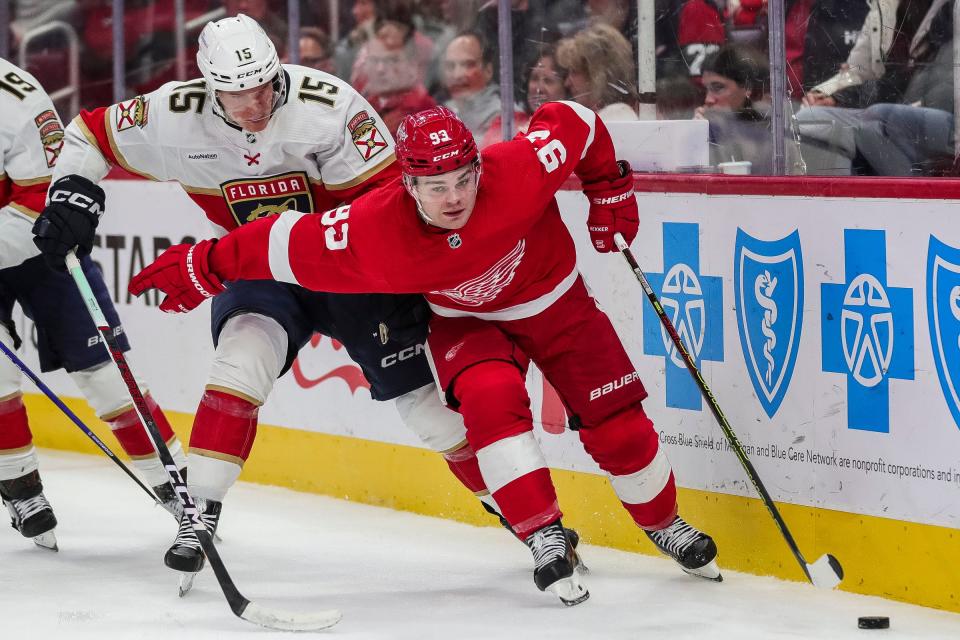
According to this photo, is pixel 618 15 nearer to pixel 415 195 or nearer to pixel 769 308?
pixel 769 308

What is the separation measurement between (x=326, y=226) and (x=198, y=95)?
1.97 ft

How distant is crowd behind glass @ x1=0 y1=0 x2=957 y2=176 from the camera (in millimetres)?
3668

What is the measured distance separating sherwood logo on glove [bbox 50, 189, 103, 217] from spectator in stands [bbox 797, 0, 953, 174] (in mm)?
1788

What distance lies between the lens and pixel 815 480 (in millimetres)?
3617

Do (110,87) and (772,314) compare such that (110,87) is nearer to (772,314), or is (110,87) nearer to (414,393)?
(414,393)

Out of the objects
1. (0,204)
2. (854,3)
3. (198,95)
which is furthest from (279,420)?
(854,3)

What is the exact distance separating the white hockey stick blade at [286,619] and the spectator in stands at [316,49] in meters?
2.54

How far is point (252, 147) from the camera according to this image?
11.8 ft

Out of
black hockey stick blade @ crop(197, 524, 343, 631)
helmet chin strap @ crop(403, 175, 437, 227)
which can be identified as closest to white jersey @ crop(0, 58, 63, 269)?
black hockey stick blade @ crop(197, 524, 343, 631)

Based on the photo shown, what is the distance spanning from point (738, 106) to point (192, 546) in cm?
185

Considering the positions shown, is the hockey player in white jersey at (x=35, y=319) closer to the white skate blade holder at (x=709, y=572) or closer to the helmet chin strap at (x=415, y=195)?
the helmet chin strap at (x=415, y=195)

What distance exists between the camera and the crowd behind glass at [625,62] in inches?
144

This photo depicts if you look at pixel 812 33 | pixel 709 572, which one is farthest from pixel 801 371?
pixel 812 33

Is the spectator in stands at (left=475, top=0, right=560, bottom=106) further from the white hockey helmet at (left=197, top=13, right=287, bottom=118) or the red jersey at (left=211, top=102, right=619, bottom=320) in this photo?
the white hockey helmet at (left=197, top=13, right=287, bottom=118)
